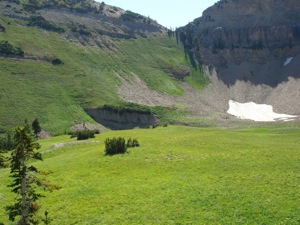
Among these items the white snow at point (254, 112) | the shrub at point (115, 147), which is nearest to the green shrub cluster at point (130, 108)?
the white snow at point (254, 112)

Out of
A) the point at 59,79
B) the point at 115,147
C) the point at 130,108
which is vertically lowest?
the point at 115,147

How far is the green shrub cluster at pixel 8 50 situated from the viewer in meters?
146

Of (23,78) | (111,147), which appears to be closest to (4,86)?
(23,78)

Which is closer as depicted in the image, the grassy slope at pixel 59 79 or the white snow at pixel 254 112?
the grassy slope at pixel 59 79

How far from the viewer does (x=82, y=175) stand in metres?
37.6

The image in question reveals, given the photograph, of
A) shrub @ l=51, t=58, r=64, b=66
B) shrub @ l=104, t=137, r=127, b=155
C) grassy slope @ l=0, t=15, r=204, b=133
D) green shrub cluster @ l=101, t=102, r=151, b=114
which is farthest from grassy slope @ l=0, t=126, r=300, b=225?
shrub @ l=51, t=58, r=64, b=66

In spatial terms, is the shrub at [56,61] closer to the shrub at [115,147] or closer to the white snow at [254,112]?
the white snow at [254,112]

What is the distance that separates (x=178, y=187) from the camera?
3194cm

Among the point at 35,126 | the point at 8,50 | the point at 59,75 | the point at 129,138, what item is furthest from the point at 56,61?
the point at 129,138

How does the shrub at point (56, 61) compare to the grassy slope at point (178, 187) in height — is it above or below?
above

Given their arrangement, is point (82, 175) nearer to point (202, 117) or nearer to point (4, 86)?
point (4, 86)

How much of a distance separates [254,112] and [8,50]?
109m

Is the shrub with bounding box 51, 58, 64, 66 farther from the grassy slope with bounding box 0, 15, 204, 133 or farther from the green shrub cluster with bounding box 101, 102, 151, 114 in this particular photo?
the green shrub cluster with bounding box 101, 102, 151, 114

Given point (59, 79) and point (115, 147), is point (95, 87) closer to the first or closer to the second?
point (59, 79)
